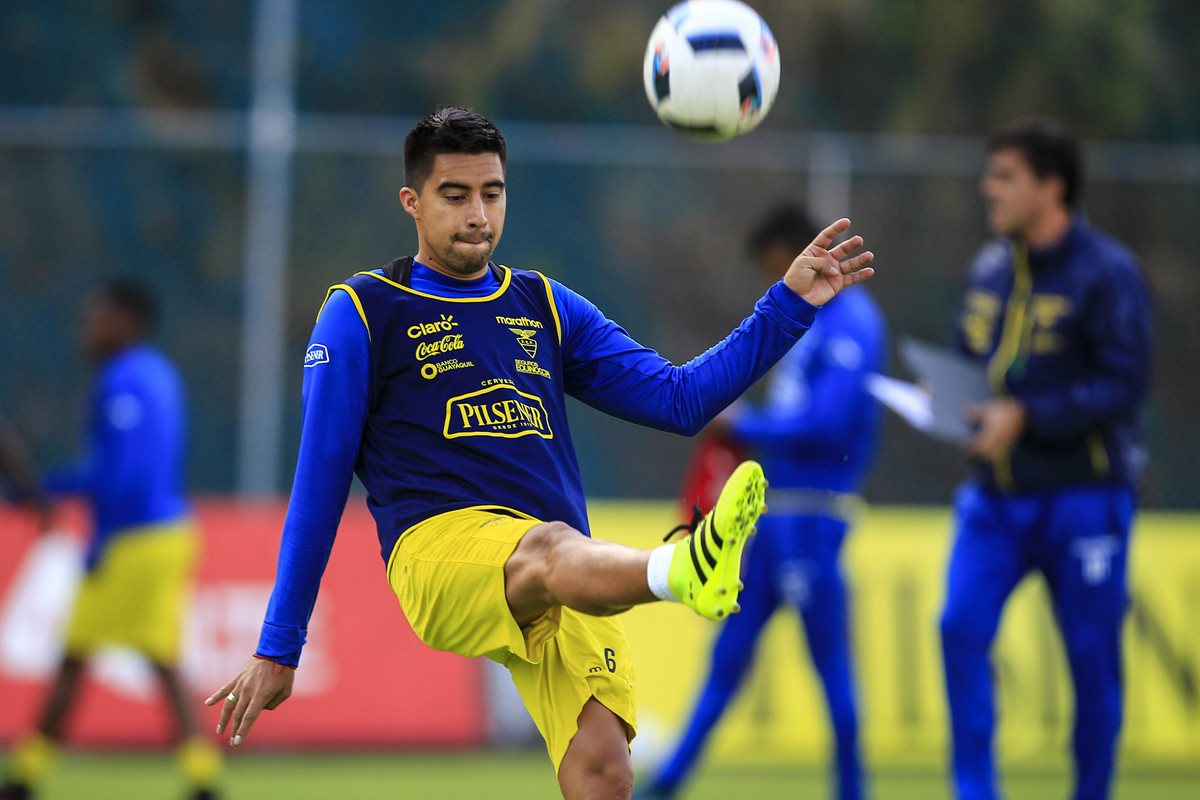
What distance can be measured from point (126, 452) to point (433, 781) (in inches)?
90.9

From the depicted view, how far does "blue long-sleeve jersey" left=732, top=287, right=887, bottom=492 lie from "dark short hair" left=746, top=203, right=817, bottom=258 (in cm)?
35

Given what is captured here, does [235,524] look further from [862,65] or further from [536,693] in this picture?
[862,65]

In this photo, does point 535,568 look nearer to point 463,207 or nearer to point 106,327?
point 463,207

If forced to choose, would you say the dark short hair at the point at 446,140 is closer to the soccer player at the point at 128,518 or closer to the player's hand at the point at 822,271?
the player's hand at the point at 822,271

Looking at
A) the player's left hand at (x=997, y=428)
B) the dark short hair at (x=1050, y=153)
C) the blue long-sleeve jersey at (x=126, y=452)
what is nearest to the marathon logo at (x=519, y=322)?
the player's left hand at (x=997, y=428)

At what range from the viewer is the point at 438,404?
4.93m

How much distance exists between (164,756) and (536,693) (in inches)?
215

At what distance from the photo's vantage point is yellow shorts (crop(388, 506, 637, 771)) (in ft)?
15.6

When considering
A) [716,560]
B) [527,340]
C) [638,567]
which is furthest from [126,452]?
[716,560]

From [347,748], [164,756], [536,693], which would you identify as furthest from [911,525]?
[536,693]

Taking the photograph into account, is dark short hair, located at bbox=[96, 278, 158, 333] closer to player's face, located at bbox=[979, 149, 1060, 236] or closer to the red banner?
the red banner

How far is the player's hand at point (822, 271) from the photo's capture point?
16.0 feet

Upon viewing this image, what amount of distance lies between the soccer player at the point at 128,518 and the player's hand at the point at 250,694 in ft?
12.3

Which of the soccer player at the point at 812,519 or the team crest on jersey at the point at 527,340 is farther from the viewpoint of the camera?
the soccer player at the point at 812,519
